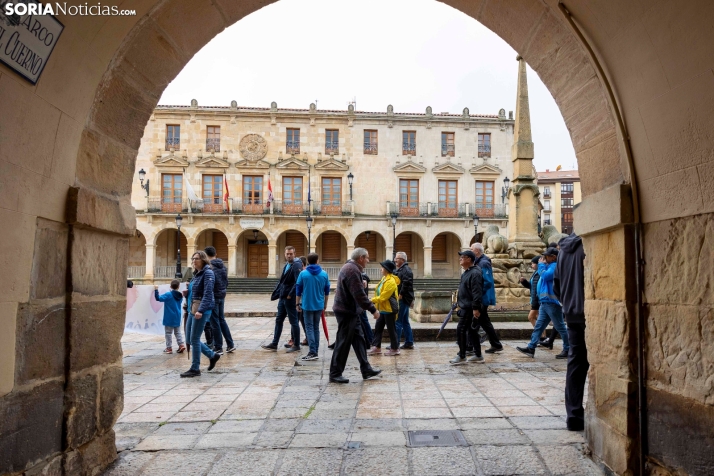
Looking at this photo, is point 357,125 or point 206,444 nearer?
point 206,444

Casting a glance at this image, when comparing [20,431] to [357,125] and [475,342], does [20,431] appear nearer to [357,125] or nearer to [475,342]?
[475,342]

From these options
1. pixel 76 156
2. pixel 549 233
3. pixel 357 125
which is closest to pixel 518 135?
pixel 549 233

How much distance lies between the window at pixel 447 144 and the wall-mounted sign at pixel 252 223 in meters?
12.2

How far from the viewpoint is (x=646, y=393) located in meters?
3.06

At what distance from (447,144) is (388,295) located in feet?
93.3

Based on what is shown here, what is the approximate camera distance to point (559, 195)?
59.8m

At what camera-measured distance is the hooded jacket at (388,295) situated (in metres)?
7.75

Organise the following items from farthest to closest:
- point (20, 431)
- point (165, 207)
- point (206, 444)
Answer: point (165, 207) < point (206, 444) < point (20, 431)

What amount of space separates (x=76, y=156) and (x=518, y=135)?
429 inches

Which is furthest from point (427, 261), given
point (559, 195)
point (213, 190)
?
point (559, 195)

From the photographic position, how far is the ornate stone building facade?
3303cm

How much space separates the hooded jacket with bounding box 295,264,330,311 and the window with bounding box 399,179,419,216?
2641 centimetres

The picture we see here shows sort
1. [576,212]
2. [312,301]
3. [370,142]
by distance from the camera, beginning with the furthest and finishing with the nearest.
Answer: [370,142] → [312,301] → [576,212]

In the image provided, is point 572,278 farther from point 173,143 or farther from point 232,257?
point 173,143
